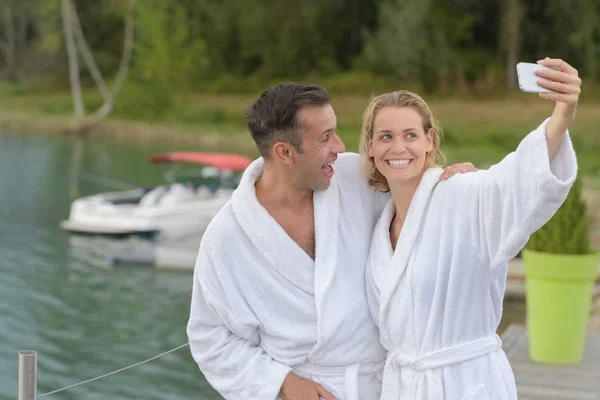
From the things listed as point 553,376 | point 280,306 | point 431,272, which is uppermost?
point 431,272

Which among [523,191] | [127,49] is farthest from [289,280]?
[127,49]

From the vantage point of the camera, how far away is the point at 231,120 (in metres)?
31.6

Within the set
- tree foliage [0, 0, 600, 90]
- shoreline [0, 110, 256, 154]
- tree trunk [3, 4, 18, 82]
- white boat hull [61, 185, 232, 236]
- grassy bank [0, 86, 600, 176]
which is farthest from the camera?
tree trunk [3, 4, 18, 82]

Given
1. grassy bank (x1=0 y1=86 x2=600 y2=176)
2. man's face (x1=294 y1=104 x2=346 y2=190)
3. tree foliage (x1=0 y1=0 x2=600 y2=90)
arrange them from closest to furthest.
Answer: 1. man's face (x1=294 y1=104 x2=346 y2=190)
2. grassy bank (x1=0 y1=86 x2=600 y2=176)
3. tree foliage (x1=0 y1=0 x2=600 y2=90)

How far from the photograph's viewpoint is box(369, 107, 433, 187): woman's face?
7.53 ft

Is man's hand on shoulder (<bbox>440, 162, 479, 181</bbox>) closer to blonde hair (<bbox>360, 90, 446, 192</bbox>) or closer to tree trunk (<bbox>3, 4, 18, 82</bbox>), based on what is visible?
blonde hair (<bbox>360, 90, 446, 192</bbox>)

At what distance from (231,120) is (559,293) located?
27.0 metres

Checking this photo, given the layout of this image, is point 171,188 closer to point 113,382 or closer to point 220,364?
point 113,382

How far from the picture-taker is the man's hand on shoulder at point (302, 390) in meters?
2.39

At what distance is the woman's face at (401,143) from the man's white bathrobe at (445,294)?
0.05 meters

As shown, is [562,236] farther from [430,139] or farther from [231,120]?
[231,120]

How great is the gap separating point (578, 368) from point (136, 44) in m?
32.9

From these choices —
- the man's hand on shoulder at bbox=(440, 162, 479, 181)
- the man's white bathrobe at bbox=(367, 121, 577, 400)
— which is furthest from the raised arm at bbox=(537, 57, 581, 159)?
the man's hand on shoulder at bbox=(440, 162, 479, 181)

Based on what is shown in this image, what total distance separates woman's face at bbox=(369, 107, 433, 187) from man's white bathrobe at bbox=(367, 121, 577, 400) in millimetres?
51
